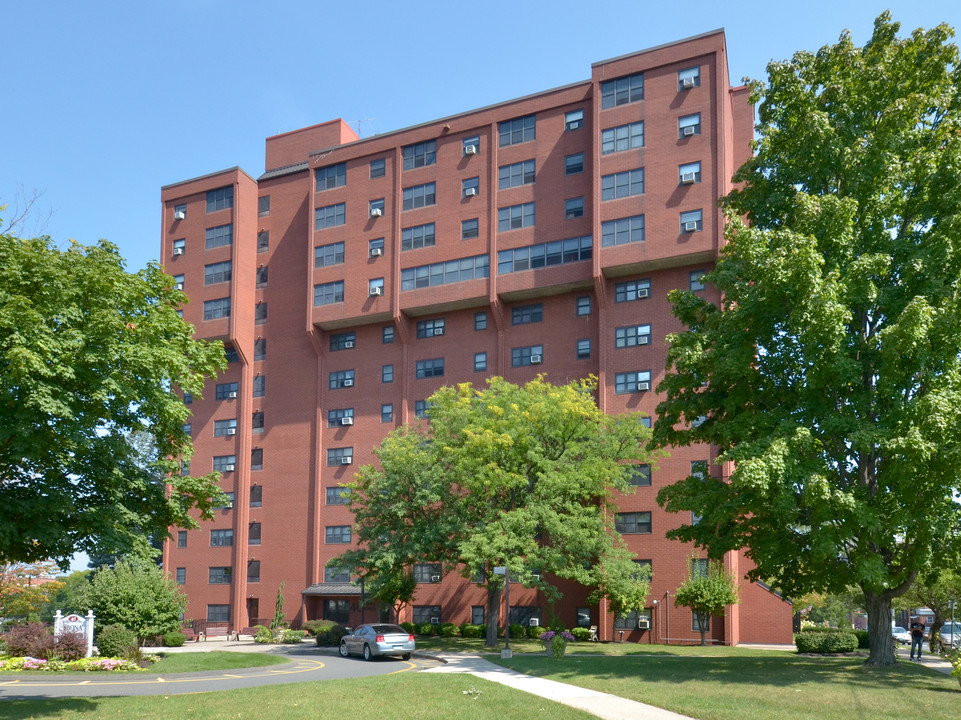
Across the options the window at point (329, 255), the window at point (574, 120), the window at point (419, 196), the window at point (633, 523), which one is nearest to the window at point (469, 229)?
the window at point (419, 196)

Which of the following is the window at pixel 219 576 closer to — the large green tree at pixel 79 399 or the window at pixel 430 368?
the window at pixel 430 368

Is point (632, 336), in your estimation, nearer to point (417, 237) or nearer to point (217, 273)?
point (417, 237)

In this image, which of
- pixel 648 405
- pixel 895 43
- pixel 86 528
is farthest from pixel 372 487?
pixel 895 43

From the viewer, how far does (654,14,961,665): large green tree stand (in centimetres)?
2188

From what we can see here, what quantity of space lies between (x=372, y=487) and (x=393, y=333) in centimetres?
1631

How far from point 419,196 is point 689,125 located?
17604 mm

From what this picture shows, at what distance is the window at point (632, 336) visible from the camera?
154ft

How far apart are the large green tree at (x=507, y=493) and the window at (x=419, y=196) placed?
1661cm

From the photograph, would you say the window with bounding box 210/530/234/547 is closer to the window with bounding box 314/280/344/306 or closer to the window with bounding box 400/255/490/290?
the window with bounding box 314/280/344/306

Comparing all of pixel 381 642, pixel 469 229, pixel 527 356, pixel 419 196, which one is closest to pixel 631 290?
pixel 527 356

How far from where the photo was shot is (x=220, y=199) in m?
61.6

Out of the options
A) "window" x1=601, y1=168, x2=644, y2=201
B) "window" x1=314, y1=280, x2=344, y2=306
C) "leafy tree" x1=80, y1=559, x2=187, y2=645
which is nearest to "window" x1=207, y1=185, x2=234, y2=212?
"window" x1=314, y1=280, x2=344, y2=306

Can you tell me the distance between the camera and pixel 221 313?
5956 cm

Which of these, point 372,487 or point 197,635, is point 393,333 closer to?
point 372,487
